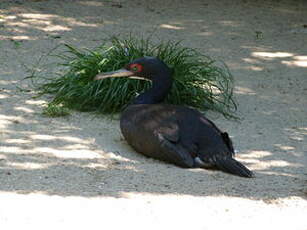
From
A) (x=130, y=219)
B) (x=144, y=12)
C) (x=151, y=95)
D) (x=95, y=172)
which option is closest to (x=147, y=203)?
(x=130, y=219)

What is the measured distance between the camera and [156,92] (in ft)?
25.2

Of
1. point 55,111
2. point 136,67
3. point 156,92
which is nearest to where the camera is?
point 156,92

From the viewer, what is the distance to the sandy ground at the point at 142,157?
580 cm

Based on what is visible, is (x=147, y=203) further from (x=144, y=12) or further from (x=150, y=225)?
(x=144, y=12)

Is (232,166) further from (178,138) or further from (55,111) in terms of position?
(55,111)

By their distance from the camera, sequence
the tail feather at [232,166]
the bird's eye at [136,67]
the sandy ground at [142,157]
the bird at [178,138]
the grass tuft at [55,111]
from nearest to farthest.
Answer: the sandy ground at [142,157] < the tail feather at [232,166] < the bird at [178,138] < the bird's eye at [136,67] < the grass tuft at [55,111]

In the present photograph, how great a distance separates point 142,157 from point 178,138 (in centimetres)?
41

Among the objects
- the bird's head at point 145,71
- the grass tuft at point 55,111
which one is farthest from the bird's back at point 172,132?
the grass tuft at point 55,111

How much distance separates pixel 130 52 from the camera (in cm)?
872

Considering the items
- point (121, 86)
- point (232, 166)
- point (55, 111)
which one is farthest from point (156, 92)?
point (232, 166)

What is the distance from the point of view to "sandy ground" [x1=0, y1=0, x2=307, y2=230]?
580cm

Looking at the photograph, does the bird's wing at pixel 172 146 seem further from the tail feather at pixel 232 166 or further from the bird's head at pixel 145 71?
the bird's head at pixel 145 71

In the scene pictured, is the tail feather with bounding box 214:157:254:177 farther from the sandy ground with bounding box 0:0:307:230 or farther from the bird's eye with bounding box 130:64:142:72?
the bird's eye with bounding box 130:64:142:72

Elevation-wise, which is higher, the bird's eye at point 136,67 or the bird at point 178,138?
the bird's eye at point 136,67
